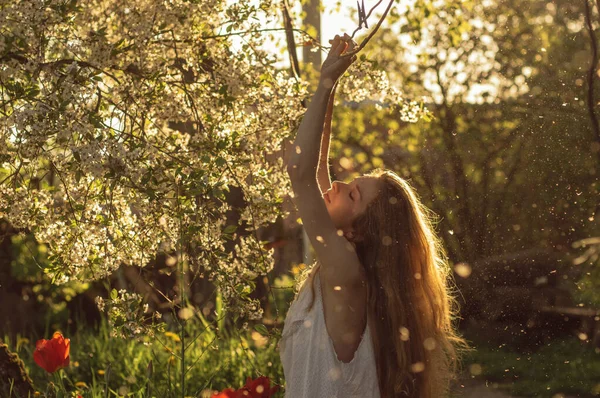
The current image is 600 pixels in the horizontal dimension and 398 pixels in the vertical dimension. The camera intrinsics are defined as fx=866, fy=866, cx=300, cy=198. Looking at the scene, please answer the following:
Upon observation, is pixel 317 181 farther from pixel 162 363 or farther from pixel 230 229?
pixel 162 363

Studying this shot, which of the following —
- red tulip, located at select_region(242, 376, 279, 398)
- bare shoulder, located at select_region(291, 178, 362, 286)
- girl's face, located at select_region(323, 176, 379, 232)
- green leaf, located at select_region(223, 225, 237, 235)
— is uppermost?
girl's face, located at select_region(323, 176, 379, 232)

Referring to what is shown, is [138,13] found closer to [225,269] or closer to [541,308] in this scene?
[225,269]

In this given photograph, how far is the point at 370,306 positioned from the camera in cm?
267

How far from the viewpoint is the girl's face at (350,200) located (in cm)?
275

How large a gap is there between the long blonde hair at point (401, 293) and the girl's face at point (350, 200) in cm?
2

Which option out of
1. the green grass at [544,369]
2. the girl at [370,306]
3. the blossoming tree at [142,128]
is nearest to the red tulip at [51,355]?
the blossoming tree at [142,128]

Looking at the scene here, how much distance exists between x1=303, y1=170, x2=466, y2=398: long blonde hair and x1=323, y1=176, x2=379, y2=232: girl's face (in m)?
0.02

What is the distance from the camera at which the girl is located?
8.61 feet

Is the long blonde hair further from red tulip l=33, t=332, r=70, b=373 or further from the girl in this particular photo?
red tulip l=33, t=332, r=70, b=373

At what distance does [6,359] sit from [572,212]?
5.83 metres

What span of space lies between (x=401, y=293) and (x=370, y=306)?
0.37ft

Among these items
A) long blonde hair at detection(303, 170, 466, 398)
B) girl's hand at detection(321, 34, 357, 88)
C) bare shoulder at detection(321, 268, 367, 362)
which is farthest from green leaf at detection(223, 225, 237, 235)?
girl's hand at detection(321, 34, 357, 88)

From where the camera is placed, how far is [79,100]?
9.93 feet

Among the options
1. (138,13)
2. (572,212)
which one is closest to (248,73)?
(138,13)
